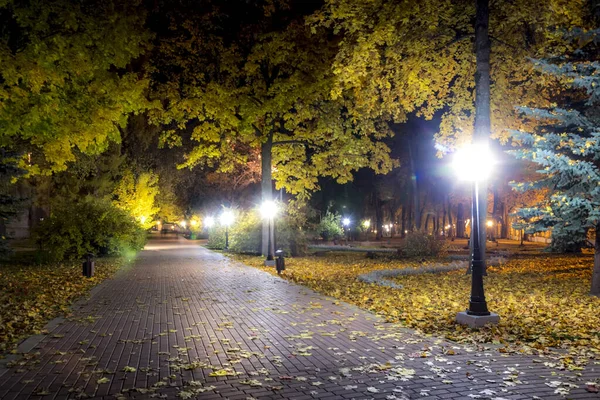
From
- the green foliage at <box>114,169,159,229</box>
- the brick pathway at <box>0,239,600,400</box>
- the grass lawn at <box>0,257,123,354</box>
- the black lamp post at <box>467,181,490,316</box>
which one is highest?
the green foliage at <box>114,169,159,229</box>

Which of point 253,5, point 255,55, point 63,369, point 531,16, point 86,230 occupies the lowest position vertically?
point 63,369

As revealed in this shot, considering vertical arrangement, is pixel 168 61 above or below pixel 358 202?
above

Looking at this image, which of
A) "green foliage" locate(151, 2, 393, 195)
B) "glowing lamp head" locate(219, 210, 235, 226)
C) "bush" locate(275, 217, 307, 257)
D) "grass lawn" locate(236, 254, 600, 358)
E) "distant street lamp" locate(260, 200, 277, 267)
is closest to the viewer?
"grass lawn" locate(236, 254, 600, 358)

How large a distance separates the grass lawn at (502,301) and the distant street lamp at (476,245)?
0.83 ft

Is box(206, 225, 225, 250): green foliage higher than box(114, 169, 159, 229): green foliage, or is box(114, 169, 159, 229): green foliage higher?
box(114, 169, 159, 229): green foliage

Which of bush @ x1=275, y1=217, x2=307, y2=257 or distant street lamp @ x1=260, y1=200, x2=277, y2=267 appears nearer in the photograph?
distant street lamp @ x1=260, y1=200, x2=277, y2=267

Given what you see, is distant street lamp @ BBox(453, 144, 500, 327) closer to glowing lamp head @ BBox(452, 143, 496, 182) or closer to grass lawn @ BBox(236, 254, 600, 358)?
glowing lamp head @ BBox(452, 143, 496, 182)

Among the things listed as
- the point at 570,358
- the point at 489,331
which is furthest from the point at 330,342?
the point at 570,358

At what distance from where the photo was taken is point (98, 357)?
6.40 meters

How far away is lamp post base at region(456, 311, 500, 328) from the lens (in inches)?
323

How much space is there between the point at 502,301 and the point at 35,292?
11453 mm

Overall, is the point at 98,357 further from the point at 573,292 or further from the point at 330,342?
the point at 573,292

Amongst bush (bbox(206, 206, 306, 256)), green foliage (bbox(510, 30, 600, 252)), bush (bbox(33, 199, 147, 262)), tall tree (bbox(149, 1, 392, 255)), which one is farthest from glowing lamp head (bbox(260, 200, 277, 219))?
green foliage (bbox(510, 30, 600, 252))

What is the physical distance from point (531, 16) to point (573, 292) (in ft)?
28.3
